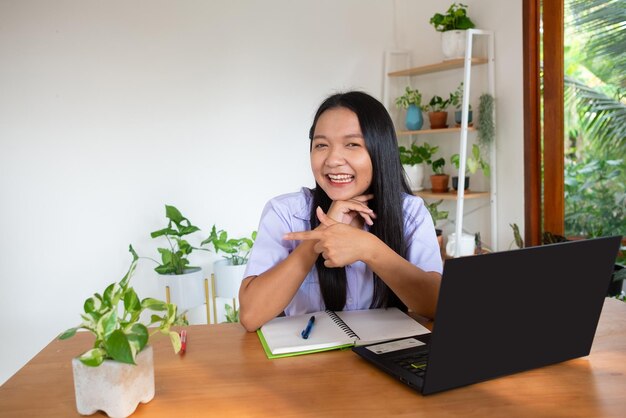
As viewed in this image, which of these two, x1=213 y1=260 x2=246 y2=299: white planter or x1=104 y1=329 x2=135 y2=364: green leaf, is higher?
x1=104 y1=329 x2=135 y2=364: green leaf

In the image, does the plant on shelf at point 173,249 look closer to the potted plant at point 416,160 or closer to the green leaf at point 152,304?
the potted plant at point 416,160

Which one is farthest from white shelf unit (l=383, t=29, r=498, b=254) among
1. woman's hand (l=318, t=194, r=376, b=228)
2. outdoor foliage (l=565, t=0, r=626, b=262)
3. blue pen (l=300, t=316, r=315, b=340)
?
blue pen (l=300, t=316, r=315, b=340)

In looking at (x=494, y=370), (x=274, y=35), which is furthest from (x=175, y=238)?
(x=494, y=370)

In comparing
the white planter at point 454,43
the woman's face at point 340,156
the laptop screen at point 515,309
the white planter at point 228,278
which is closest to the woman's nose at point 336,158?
the woman's face at point 340,156

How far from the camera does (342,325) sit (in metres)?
1.21

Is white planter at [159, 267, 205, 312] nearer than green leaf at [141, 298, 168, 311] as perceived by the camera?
No

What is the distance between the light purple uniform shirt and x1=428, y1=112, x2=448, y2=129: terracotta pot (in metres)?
1.87

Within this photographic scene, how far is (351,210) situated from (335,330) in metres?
0.42

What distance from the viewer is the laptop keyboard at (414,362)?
0.93 metres

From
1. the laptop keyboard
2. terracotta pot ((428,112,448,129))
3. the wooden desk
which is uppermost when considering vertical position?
terracotta pot ((428,112,448,129))

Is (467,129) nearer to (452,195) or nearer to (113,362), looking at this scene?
(452,195)

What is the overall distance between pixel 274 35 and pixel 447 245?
1.63 metres

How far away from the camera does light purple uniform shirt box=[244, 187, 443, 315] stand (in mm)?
1490

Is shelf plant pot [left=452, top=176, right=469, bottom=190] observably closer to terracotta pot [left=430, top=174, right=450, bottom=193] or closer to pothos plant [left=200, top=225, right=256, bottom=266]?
terracotta pot [left=430, top=174, right=450, bottom=193]
